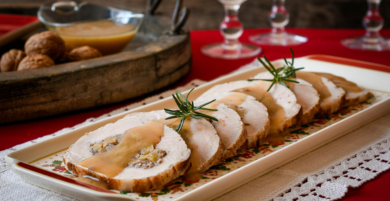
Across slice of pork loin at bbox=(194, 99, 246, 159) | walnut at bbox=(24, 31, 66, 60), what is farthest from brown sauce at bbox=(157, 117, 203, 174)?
walnut at bbox=(24, 31, 66, 60)

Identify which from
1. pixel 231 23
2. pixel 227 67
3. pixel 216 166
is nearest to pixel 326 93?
pixel 216 166

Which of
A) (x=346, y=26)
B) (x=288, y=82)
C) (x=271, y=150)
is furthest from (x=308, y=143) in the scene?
(x=346, y=26)

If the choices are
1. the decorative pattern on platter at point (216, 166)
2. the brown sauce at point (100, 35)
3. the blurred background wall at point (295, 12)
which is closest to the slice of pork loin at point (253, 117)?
the decorative pattern on platter at point (216, 166)

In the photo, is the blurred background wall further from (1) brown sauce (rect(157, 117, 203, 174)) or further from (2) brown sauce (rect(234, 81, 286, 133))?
(1) brown sauce (rect(157, 117, 203, 174))

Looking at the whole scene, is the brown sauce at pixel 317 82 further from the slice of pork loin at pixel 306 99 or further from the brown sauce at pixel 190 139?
the brown sauce at pixel 190 139

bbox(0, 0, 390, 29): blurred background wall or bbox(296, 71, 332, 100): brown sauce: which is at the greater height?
bbox(296, 71, 332, 100): brown sauce

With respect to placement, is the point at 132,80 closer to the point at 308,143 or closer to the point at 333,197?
the point at 308,143

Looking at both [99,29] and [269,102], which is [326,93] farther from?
[99,29]

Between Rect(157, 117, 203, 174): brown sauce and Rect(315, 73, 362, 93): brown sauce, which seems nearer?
Rect(157, 117, 203, 174): brown sauce
